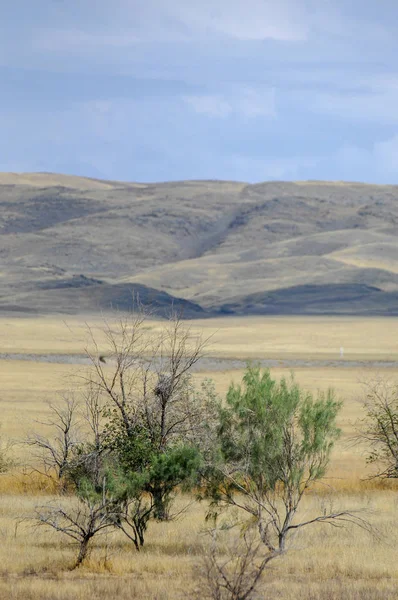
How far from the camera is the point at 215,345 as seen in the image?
7938cm

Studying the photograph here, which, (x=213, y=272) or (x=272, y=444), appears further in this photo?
(x=213, y=272)

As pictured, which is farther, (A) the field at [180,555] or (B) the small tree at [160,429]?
(B) the small tree at [160,429]

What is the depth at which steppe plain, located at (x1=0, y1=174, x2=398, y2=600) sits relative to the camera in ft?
44.1

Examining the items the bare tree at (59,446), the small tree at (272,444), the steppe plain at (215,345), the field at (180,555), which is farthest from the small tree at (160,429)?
the bare tree at (59,446)

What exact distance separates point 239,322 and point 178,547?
91.2 meters

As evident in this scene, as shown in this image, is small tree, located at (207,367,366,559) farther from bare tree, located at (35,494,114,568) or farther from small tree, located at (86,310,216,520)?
bare tree, located at (35,494,114,568)

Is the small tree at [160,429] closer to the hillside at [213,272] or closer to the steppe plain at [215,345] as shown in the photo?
the steppe plain at [215,345]

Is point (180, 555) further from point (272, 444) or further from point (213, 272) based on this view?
point (213, 272)

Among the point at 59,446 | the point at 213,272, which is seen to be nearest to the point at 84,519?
the point at 59,446

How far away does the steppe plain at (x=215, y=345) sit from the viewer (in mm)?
13430

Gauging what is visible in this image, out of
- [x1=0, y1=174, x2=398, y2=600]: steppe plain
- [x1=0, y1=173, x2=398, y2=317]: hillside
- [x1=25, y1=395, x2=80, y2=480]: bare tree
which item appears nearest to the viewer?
[x1=0, y1=174, x2=398, y2=600]: steppe plain

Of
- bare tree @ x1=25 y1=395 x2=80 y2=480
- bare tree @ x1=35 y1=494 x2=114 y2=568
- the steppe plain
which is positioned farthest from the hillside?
bare tree @ x1=35 y1=494 x2=114 y2=568

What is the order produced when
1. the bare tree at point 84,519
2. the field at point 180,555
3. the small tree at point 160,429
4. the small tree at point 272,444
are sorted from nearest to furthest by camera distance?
the field at point 180,555 < the bare tree at point 84,519 < the small tree at point 272,444 < the small tree at point 160,429

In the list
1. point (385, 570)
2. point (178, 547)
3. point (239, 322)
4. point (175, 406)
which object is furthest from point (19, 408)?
point (239, 322)
